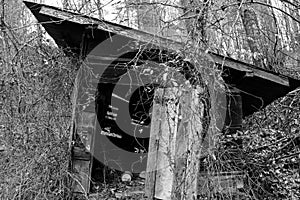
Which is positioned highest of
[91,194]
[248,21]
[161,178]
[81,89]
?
[248,21]

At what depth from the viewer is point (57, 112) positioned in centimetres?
644

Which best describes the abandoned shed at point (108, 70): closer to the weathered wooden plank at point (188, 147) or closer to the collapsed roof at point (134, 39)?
the collapsed roof at point (134, 39)

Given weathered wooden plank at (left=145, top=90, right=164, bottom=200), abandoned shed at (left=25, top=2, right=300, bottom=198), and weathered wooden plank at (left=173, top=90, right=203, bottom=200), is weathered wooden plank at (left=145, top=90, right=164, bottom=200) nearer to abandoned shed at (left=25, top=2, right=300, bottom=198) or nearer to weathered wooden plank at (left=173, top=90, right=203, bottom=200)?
abandoned shed at (left=25, top=2, right=300, bottom=198)

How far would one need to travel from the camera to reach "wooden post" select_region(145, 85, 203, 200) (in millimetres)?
4742

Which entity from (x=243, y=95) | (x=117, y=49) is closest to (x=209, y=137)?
(x=117, y=49)

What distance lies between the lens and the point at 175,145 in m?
5.08

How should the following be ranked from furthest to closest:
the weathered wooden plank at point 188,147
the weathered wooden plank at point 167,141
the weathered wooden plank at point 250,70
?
the weathered wooden plank at point 250,70
the weathered wooden plank at point 167,141
the weathered wooden plank at point 188,147

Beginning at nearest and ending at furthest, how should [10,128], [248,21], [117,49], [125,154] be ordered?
[117,49], [10,128], [125,154], [248,21]

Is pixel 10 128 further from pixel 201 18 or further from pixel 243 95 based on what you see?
A: pixel 243 95

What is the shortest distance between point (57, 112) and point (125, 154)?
7.18 ft

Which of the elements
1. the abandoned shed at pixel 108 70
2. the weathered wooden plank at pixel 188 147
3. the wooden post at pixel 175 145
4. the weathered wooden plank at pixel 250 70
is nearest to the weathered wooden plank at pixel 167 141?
the wooden post at pixel 175 145

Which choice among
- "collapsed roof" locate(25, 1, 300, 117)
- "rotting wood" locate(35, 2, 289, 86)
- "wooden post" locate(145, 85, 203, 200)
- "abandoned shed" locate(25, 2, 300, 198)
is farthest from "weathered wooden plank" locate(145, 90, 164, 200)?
"collapsed roof" locate(25, 1, 300, 117)

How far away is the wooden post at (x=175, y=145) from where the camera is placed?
4.74 m

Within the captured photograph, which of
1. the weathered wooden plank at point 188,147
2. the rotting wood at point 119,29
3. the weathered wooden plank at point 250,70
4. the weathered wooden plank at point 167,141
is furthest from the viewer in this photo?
the weathered wooden plank at point 250,70
